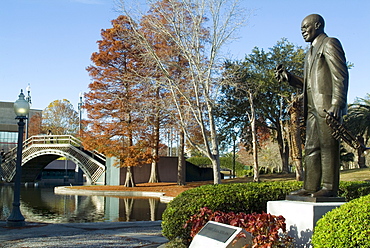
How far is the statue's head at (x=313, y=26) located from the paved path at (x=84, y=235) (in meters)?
5.14

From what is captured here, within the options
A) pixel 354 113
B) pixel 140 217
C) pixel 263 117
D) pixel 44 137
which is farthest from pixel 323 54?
pixel 44 137

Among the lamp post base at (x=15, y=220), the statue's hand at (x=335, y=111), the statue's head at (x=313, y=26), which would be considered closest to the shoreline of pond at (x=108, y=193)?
the lamp post base at (x=15, y=220)

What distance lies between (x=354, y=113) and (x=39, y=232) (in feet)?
92.6

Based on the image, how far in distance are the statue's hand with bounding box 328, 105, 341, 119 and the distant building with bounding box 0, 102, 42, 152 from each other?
70388 mm

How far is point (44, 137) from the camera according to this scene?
4256 cm

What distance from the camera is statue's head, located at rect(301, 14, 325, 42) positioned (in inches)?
293

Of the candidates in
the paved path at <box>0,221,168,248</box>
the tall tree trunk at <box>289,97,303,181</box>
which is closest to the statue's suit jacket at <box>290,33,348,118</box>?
the paved path at <box>0,221,168,248</box>

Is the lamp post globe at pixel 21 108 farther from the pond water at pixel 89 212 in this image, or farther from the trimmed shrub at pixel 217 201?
the trimmed shrub at pixel 217 201

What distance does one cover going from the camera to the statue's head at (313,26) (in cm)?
744

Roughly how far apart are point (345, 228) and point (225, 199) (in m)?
3.37

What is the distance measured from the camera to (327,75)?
7.17m

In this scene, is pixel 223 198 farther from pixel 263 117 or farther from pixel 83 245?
pixel 263 117

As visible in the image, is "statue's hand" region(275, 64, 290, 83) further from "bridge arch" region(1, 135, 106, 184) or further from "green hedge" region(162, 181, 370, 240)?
"bridge arch" region(1, 135, 106, 184)

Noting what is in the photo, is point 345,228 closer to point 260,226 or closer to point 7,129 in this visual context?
point 260,226
